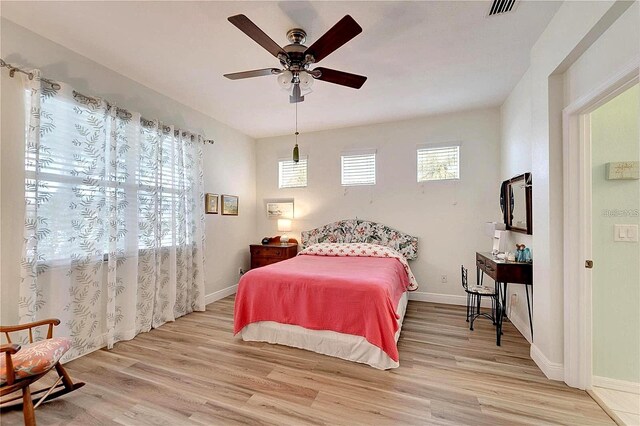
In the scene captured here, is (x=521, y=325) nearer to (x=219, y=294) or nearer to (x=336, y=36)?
(x=336, y=36)

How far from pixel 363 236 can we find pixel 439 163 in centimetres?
159

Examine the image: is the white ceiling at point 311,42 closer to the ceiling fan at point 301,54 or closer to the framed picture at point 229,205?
the ceiling fan at point 301,54

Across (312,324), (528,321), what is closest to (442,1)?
(312,324)

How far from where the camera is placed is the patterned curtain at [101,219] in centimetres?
224

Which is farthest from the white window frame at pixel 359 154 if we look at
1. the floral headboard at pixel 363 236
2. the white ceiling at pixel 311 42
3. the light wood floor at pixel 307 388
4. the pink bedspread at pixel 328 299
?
the light wood floor at pixel 307 388

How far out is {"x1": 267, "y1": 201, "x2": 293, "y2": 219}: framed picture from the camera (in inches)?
194

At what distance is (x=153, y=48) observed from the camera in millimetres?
2445

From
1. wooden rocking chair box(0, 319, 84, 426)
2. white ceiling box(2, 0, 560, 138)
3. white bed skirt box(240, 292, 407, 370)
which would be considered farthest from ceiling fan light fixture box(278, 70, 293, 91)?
wooden rocking chair box(0, 319, 84, 426)

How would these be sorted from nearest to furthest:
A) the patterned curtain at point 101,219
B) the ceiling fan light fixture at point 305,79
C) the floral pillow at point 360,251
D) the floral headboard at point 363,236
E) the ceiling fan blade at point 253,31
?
the ceiling fan blade at point 253,31 → the ceiling fan light fixture at point 305,79 → the patterned curtain at point 101,219 → the floral pillow at point 360,251 → the floral headboard at point 363,236

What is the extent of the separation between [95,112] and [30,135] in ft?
1.91

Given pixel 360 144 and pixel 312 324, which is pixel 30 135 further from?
pixel 360 144

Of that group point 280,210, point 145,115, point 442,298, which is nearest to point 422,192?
point 442,298

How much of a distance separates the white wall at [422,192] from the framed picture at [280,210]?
149 mm

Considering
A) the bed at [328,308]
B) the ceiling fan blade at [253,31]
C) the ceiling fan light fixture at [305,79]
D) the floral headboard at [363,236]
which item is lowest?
the bed at [328,308]
